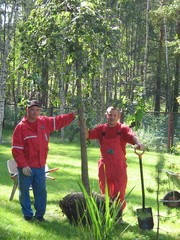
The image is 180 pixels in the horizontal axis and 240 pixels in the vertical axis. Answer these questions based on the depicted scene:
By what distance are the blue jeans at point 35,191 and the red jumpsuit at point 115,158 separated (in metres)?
0.82

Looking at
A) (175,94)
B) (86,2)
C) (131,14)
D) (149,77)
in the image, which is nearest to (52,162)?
(86,2)

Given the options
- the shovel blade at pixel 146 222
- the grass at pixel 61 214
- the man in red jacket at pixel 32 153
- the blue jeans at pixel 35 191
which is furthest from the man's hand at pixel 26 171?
the shovel blade at pixel 146 222

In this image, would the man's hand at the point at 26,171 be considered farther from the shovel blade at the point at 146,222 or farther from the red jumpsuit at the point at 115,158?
the shovel blade at the point at 146,222

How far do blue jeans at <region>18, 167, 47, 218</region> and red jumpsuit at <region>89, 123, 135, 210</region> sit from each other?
32.3 inches

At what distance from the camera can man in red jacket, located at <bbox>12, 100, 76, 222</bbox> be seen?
5887mm

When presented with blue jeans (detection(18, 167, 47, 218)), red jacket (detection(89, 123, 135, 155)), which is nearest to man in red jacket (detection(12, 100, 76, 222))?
blue jeans (detection(18, 167, 47, 218))

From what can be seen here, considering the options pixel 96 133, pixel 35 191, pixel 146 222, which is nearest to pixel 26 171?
pixel 35 191

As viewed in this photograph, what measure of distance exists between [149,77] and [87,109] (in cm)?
3022

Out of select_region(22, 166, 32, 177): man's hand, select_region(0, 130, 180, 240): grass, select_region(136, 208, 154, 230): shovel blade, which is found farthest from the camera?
select_region(22, 166, 32, 177): man's hand

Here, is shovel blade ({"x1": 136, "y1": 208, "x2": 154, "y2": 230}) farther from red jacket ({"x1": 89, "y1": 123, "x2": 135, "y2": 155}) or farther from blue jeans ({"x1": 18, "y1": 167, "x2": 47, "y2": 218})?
blue jeans ({"x1": 18, "y1": 167, "x2": 47, "y2": 218})

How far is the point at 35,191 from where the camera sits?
6.12m

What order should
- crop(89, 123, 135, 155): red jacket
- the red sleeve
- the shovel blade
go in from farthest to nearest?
the red sleeve
crop(89, 123, 135, 155): red jacket
the shovel blade

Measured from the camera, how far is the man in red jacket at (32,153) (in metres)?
5.89

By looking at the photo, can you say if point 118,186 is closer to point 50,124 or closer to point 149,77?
point 50,124
